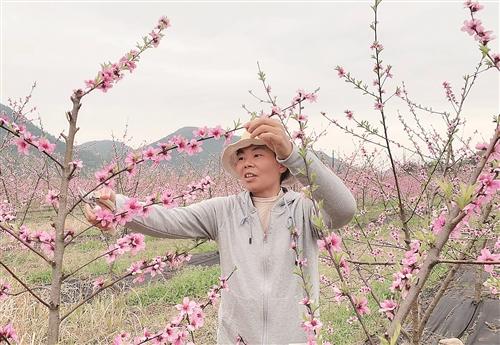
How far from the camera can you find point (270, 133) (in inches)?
78.6

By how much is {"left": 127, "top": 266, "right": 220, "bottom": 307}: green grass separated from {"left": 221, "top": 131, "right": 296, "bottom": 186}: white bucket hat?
4.05 m

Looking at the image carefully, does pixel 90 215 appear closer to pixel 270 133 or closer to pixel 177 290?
pixel 270 133

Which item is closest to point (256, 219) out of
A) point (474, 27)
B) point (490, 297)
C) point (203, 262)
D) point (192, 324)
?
point (192, 324)

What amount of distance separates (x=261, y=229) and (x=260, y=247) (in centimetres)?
10

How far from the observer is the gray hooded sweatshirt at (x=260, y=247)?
226cm

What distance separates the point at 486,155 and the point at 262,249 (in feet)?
4.77

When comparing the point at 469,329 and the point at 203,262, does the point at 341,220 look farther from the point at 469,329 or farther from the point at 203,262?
the point at 203,262

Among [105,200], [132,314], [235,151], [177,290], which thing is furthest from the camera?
[177,290]

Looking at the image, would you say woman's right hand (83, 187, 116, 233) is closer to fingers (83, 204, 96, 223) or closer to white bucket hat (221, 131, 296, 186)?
fingers (83, 204, 96, 223)

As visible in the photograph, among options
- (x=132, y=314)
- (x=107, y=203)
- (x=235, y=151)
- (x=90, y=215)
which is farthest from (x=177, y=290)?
(x=90, y=215)

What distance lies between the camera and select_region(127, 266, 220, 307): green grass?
652 centimetres

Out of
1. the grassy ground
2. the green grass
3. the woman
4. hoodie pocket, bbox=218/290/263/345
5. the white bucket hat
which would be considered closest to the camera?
the woman

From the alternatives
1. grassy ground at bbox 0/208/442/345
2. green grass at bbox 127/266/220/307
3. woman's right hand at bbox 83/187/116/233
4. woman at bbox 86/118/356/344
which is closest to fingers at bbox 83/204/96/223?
woman's right hand at bbox 83/187/116/233

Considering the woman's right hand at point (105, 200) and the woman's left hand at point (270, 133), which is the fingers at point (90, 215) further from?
the woman's left hand at point (270, 133)
